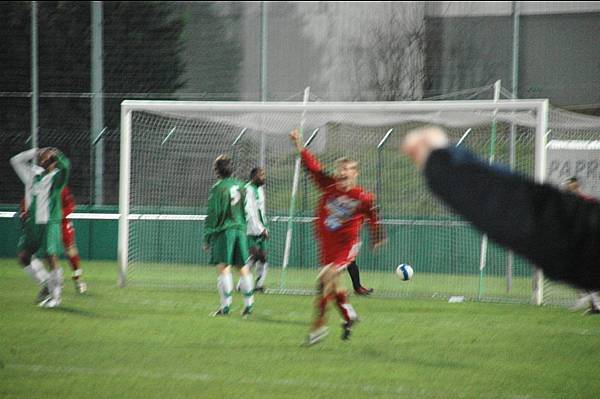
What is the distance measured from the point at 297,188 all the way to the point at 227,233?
273 inches

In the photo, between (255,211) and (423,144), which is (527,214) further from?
(255,211)

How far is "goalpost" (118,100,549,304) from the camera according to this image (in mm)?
17203

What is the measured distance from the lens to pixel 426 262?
64.2ft

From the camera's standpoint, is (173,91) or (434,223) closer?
(434,223)

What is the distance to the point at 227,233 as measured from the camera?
1364 centimetres

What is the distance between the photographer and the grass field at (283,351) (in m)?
8.22

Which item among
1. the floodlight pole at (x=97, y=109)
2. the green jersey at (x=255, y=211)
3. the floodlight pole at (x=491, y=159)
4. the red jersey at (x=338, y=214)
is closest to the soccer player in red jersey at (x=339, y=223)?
the red jersey at (x=338, y=214)

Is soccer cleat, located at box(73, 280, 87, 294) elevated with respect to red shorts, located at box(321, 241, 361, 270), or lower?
lower

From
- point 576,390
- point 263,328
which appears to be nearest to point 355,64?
point 263,328

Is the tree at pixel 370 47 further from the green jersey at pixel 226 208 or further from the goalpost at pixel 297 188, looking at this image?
the green jersey at pixel 226 208

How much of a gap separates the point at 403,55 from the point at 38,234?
11.7m

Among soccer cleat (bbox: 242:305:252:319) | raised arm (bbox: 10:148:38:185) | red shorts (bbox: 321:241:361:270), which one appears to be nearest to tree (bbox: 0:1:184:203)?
raised arm (bbox: 10:148:38:185)

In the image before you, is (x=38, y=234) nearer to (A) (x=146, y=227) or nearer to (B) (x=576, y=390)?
(A) (x=146, y=227)

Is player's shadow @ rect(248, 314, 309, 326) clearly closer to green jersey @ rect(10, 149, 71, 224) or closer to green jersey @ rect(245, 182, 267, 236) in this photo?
green jersey @ rect(10, 149, 71, 224)
